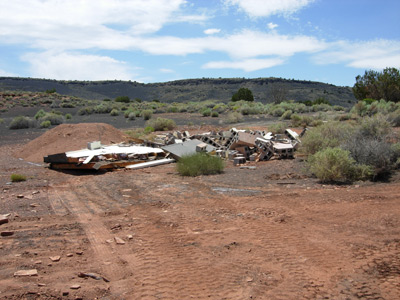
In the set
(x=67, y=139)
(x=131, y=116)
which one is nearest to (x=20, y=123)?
(x=131, y=116)

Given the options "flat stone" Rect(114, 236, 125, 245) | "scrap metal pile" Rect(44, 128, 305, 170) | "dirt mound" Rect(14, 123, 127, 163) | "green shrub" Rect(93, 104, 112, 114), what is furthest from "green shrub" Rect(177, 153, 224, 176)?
"green shrub" Rect(93, 104, 112, 114)

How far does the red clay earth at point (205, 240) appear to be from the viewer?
500 cm

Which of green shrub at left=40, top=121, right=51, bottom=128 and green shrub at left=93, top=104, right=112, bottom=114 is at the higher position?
green shrub at left=93, top=104, right=112, bottom=114

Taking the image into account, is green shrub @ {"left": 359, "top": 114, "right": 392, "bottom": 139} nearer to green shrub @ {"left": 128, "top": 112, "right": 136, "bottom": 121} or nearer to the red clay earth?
the red clay earth

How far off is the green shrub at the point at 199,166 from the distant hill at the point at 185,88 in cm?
7397

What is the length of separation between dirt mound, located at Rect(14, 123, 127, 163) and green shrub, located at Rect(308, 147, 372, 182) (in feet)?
38.0

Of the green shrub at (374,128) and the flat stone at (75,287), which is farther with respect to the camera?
the green shrub at (374,128)

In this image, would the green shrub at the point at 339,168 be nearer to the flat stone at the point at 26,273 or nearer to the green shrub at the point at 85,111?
the flat stone at the point at 26,273

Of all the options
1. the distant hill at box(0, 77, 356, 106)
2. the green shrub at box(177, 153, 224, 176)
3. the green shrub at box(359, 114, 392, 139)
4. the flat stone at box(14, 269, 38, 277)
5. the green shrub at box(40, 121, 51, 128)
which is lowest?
the flat stone at box(14, 269, 38, 277)

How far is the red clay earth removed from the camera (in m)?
5.00

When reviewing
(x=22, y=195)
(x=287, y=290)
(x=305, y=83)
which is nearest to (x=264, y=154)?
(x=22, y=195)

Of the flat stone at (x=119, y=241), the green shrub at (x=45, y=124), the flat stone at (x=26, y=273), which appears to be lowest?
the flat stone at (x=119, y=241)

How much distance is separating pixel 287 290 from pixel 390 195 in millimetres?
5356

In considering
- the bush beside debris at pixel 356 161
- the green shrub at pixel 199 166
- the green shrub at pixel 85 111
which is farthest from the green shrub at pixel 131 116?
the bush beside debris at pixel 356 161
